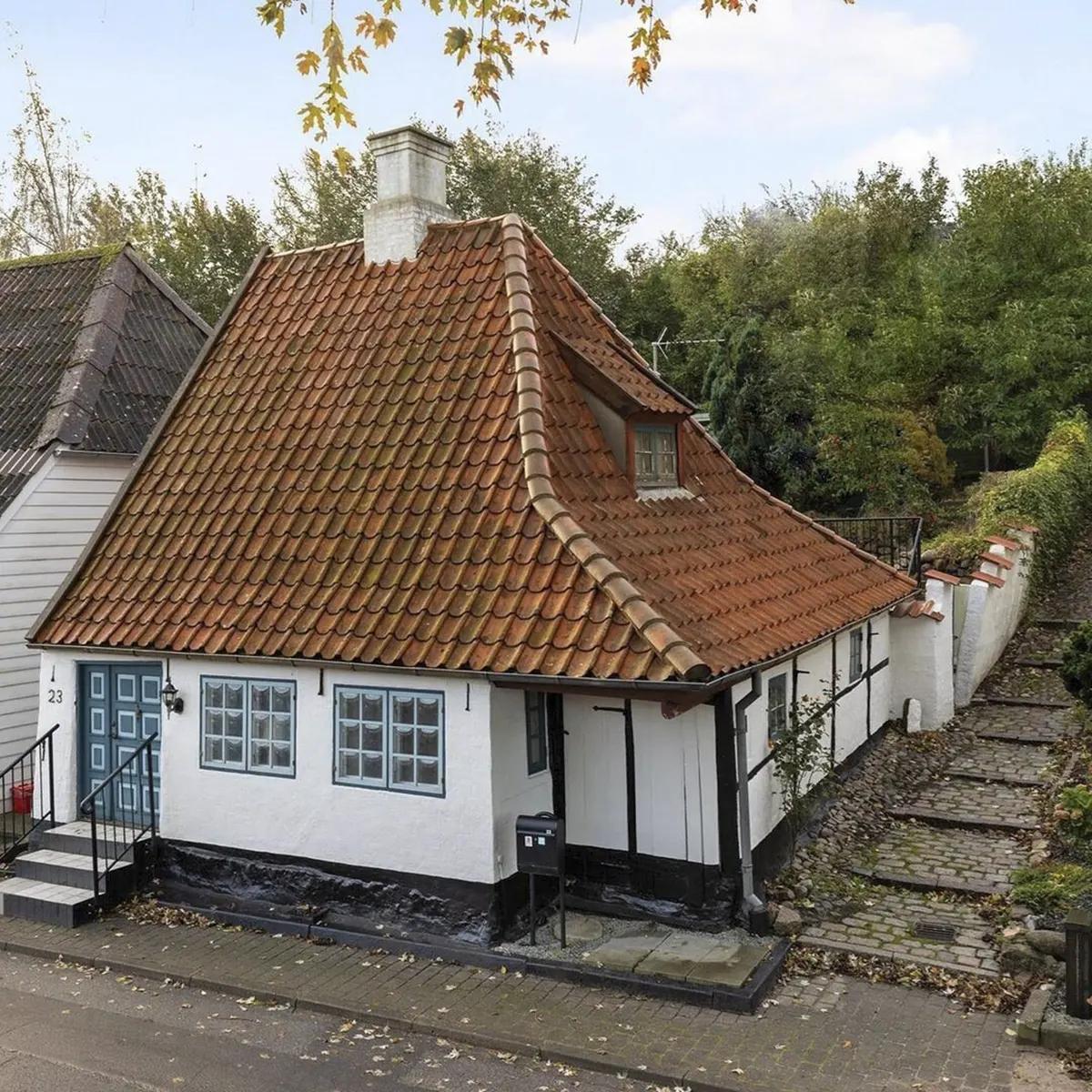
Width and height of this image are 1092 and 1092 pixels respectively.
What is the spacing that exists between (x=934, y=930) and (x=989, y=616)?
8.43 meters

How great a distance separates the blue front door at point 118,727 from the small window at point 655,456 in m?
5.41

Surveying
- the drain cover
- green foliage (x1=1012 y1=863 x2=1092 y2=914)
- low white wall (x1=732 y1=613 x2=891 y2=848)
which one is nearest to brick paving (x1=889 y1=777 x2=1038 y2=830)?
low white wall (x1=732 y1=613 x2=891 y2=848)

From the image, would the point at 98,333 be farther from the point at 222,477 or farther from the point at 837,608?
the point at 837,608

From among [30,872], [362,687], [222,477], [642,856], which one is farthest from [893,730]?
[30,872]

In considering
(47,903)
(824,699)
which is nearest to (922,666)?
(824,699)

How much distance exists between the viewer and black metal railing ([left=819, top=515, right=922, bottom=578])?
59.4 ft

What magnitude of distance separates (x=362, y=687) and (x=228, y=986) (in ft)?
8.54

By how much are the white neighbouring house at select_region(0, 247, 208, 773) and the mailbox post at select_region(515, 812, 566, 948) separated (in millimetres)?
7769

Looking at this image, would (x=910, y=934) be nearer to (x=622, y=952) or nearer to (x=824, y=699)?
(x=622, y=952)

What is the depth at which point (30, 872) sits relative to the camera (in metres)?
10.5

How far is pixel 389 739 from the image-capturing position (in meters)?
9.05

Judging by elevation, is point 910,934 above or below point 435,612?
below

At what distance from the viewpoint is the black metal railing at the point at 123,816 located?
10086 millimetres

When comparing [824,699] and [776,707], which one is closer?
[776,707]
